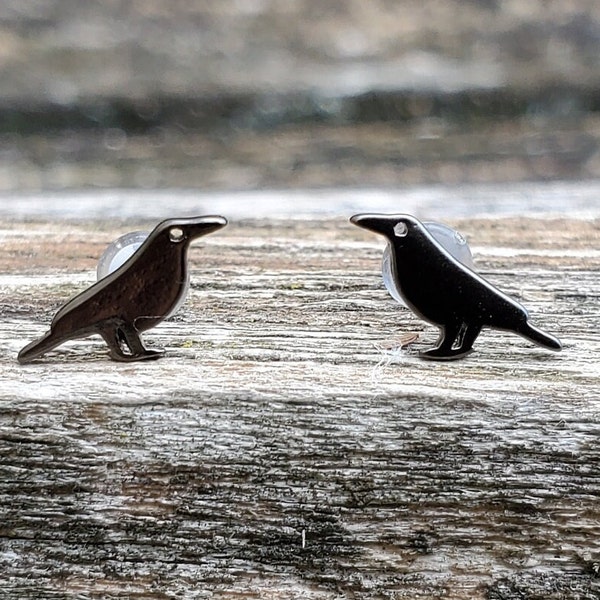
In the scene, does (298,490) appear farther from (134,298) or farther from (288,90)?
(288,90)

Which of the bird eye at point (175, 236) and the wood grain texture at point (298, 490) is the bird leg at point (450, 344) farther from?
the bird eye at point (175, 236)

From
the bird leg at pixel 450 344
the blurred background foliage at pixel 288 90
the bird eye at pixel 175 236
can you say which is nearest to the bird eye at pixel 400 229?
the bird leg at pixel 450 344

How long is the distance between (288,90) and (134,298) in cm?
127

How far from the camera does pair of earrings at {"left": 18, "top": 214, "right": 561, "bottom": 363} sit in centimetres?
81

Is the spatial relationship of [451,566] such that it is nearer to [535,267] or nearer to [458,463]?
[458,463]

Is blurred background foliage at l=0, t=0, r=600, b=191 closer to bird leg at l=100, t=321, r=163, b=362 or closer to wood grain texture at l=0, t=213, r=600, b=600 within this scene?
bird leg at l=100, t=321, r=163, b=362

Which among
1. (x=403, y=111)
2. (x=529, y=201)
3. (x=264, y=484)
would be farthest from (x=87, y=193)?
(x=264, y=484)

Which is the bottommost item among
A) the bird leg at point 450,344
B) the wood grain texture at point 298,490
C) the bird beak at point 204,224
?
the wood grain texture at point 298,490

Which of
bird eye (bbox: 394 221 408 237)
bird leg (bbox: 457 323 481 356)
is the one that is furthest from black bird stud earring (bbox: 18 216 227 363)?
bird leg (bbox: 457 323 481 356)

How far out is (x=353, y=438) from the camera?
0.71 meters

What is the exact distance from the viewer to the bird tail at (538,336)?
0.81 metres

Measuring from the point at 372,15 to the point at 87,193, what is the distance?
91cm

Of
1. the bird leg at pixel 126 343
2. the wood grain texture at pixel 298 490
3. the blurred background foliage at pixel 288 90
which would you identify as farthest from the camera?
the blurred background foliage at pixel 288 90

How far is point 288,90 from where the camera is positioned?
1.93m
